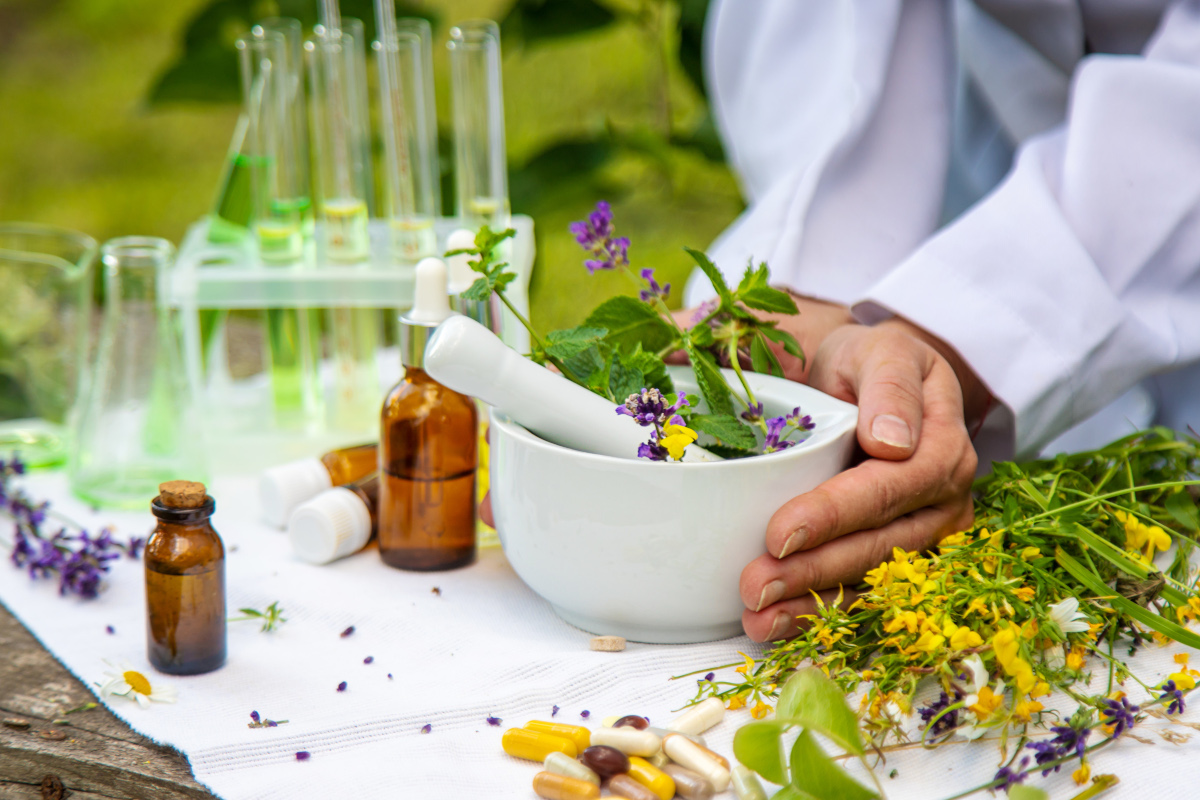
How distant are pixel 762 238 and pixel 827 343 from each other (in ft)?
0.69

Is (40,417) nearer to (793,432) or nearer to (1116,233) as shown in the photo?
(793,432)

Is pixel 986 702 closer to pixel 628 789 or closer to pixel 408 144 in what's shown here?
pixel 628 789

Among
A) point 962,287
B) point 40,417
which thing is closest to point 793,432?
point 962,287

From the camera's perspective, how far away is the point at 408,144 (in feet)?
3.29

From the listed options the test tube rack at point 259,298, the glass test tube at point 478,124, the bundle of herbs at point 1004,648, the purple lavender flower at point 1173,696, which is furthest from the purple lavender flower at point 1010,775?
the glass test tube at point 478,124

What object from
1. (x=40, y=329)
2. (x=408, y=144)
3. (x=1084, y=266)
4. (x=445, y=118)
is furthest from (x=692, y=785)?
(x=445, y=118)

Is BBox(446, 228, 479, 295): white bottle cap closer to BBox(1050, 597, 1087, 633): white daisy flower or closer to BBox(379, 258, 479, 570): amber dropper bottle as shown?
BBox(379, 258, 479, 570): amber dropper bottle

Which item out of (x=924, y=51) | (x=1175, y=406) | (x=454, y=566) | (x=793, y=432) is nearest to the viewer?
(x=793, y=432)

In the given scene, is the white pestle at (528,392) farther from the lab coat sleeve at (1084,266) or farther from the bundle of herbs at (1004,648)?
the lab coat sleeve at (1084,266)

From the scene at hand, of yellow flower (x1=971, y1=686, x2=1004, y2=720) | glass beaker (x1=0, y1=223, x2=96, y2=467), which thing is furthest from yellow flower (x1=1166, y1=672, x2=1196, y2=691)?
glass beaker (x1=0, y1=223, x2=96, y2=467)

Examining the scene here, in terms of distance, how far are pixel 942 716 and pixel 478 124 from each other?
2.34 feet

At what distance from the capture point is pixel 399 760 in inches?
22.6

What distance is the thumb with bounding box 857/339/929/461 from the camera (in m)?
0.67

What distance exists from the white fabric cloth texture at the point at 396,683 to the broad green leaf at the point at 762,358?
7.8 inches
